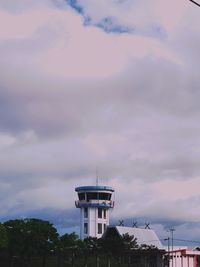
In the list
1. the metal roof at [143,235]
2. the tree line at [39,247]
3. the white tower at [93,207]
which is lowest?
the tree line at [39,247]

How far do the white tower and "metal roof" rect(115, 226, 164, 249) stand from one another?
38.8 m

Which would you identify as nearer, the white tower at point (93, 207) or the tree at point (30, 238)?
the tree at point (30, 238)

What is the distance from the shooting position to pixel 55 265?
3590 inches

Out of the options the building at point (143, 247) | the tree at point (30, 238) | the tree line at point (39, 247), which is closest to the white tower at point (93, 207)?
the building at point (143, 247)

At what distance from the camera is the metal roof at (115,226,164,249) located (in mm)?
128250

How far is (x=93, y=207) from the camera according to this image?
577ft

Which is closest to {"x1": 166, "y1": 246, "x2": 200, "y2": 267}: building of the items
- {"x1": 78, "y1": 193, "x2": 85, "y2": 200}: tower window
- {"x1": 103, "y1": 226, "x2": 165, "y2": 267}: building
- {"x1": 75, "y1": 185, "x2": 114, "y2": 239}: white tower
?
{"x1": 103, "y1": 226, "x2": 165, "y2": 267}: building

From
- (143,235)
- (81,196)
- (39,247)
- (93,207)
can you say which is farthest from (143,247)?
(81,196)

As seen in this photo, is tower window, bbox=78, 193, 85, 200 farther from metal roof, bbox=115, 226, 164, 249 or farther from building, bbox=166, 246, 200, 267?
building, bbox=166, 246, 200, 267

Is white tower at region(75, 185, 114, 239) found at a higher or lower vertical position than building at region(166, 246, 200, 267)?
higher

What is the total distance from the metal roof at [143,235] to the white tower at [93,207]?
38.8 meters

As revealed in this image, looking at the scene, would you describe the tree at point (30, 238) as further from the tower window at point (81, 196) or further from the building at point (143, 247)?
the tower window at point (81, 196)

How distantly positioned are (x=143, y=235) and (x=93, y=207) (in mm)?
44440

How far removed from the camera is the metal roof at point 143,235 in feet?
421
